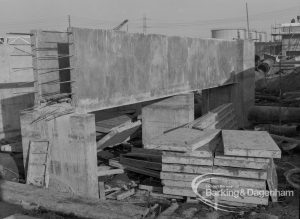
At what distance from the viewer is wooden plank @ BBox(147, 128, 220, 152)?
8391 millimetres

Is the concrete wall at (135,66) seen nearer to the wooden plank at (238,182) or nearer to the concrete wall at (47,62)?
the concrete wall at (47,62)

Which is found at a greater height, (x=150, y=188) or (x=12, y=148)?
(x=12, y=148)

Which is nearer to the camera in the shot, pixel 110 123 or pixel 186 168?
pixel 186 168

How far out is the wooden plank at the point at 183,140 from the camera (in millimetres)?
8391

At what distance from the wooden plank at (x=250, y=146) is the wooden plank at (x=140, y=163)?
219 cm

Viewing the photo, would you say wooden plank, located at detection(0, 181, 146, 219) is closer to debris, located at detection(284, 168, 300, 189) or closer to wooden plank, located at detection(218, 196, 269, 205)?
wooden plank, located at detection(218, 196, 269, 205)

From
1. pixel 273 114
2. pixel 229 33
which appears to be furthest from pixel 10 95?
pixel 229 33

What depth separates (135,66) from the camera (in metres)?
10.8

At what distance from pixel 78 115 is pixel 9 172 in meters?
3.51

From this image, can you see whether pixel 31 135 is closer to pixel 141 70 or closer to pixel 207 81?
pixel 141 70

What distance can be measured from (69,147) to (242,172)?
12.7ft

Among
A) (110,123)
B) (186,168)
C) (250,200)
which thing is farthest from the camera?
(110,123)

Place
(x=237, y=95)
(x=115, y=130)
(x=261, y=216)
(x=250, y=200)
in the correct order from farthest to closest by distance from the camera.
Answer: (x=237, y=95), (x=115, y=130), (x=250, y=200), (x=261, y=216)

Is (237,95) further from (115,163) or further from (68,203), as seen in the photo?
(68,203)
